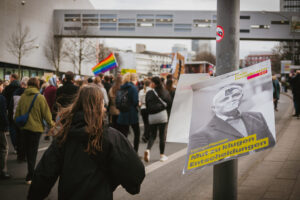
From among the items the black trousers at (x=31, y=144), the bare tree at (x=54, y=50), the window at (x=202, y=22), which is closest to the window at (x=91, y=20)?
the bare tree at (x=54, y=50)

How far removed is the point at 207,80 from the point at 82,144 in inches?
42.5

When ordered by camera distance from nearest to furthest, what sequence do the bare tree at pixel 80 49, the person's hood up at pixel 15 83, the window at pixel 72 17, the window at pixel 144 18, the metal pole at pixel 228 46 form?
the metal pole at pixel 228 46 < the person's hood up at pixel 15 83 < the bare tree at pixel 80 49 < the window at pixel 144 18 < the window at pixel 72 17

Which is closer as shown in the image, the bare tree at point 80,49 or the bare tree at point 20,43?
the bare tree at point 20,43

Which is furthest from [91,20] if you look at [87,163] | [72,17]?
[87,163]

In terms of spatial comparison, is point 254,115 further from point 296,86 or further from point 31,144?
point 296,86

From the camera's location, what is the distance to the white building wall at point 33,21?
109ft

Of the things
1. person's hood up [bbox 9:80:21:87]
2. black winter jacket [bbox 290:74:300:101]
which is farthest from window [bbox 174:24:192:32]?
person's hood up [bbox 9:80:21:87]

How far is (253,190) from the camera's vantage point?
506 cm

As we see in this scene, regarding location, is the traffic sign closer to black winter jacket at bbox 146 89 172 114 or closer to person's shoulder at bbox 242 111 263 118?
person's shoulder at bbox 242 111 263 118

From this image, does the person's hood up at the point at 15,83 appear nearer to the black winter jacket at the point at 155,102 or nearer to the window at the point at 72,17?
the black winter jacket at the point at 155,102

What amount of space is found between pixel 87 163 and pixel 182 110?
1036 millimetres

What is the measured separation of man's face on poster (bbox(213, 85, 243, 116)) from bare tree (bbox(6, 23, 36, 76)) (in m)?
32.3

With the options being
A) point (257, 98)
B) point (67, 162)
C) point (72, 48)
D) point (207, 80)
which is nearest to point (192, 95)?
point (207, 80)

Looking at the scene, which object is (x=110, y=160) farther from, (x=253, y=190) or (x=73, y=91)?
(x=73, y=91)
